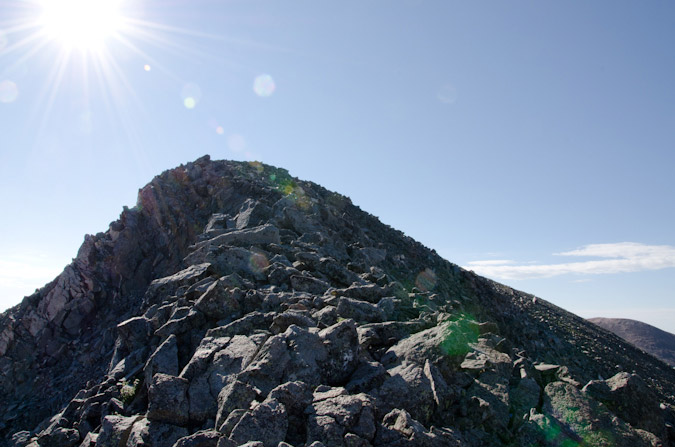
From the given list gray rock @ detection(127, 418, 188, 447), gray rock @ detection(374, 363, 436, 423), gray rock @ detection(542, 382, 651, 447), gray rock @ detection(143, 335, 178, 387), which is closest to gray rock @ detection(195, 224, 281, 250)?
gray rock @ detection(143, 335, 178, 387)

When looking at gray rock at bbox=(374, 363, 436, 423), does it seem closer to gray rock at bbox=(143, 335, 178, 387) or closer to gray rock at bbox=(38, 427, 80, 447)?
gray rock at bbox=(143, 335, 178, 387)

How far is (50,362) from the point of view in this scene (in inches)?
850

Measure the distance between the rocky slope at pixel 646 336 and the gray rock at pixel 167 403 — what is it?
116 metres

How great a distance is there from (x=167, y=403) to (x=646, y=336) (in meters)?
136

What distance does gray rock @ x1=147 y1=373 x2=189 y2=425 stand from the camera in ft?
22.7

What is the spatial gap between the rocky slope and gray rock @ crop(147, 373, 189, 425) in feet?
380

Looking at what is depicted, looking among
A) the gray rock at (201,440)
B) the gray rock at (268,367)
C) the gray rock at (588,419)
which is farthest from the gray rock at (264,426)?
the gray rock at (588,419)

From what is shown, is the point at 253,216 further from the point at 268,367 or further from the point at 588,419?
the point at 588,419

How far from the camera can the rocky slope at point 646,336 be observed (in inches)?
3883

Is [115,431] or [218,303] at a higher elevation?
[218,303]

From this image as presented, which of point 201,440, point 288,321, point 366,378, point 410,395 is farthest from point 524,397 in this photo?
point 201,440

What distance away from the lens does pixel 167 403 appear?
6961mm

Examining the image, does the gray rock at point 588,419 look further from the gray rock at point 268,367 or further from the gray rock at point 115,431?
the gray rock at point 115,431

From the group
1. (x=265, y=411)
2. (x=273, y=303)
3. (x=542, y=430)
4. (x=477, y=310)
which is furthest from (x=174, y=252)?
(x=542, y=430)
